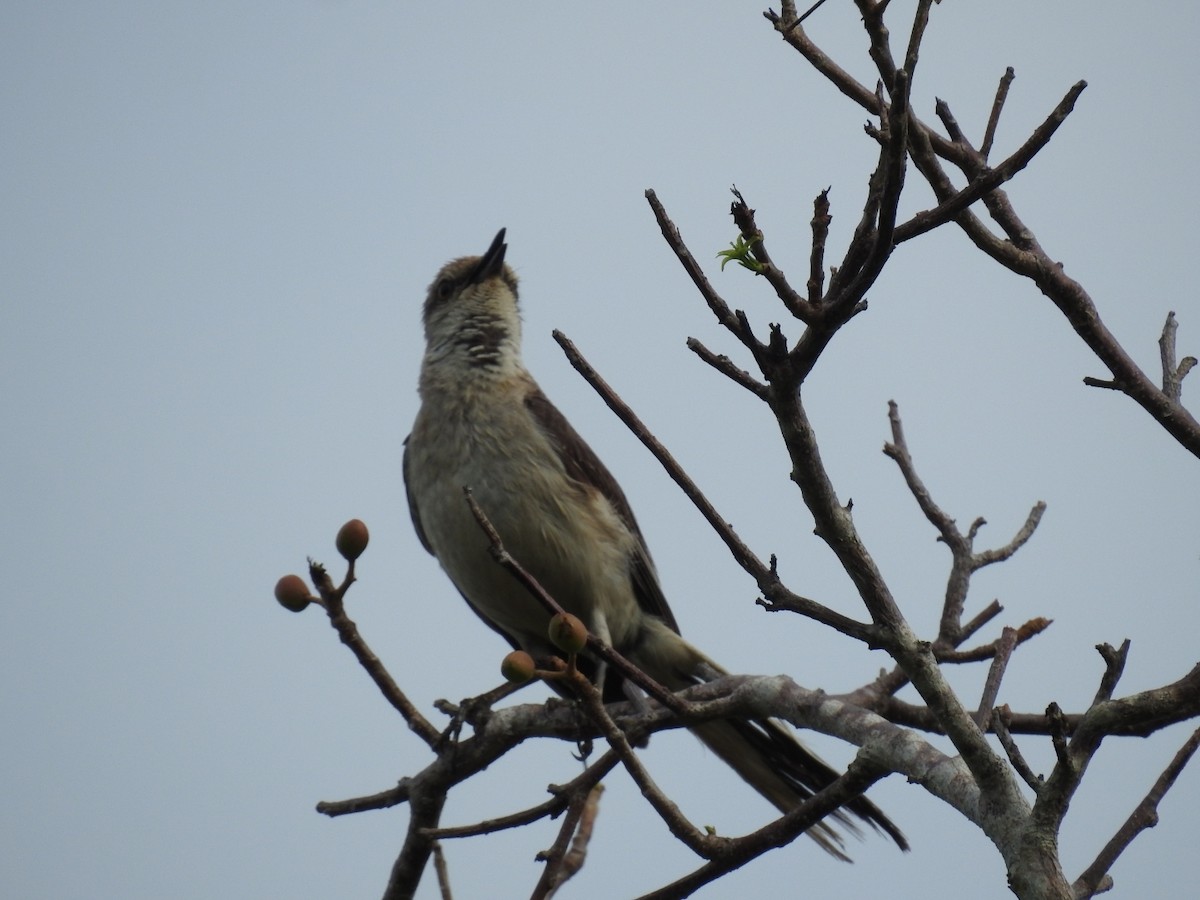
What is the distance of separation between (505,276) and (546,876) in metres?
4.08

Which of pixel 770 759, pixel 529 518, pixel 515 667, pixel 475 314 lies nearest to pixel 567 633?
pixel 515 667

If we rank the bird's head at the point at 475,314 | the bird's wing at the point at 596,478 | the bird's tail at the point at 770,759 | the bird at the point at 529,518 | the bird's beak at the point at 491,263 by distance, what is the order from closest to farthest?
1. the bird's tail at the point at 770,759
2. the bird at the point at 529,518
3. the bird's wing at the point at 596,478
4. the bird's head at the point at 475,314
5. the bird's beak at the point at 491,263

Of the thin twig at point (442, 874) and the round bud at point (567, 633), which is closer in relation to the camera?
the round bud at point (567, 633)

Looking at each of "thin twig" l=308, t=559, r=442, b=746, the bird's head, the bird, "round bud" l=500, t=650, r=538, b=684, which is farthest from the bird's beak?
"round bud" l=500, t=650, r=538, b=684

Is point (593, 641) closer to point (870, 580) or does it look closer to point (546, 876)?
point (870, 580)

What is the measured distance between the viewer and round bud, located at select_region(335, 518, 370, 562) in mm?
2834

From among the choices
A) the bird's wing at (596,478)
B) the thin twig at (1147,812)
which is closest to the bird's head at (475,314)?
the bird's wing at (596,478)

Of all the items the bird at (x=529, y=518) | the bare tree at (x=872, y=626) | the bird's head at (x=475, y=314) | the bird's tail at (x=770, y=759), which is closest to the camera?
the bare tree at (x=872, y=626)

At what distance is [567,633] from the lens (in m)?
2.66

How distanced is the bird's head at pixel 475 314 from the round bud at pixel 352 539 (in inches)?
127

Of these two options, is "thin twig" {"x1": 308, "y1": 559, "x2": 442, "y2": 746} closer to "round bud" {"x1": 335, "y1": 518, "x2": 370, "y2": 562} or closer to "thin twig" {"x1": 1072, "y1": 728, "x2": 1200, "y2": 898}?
"round bud" {"x1": 335, "y1": 518, "x2": 370, "y2": 562}

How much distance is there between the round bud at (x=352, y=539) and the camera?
9.30 feet

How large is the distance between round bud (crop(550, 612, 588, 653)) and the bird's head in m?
3.47

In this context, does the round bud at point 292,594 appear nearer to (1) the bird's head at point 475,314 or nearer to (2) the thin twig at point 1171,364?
(2) the thin twig at point 1171,364
